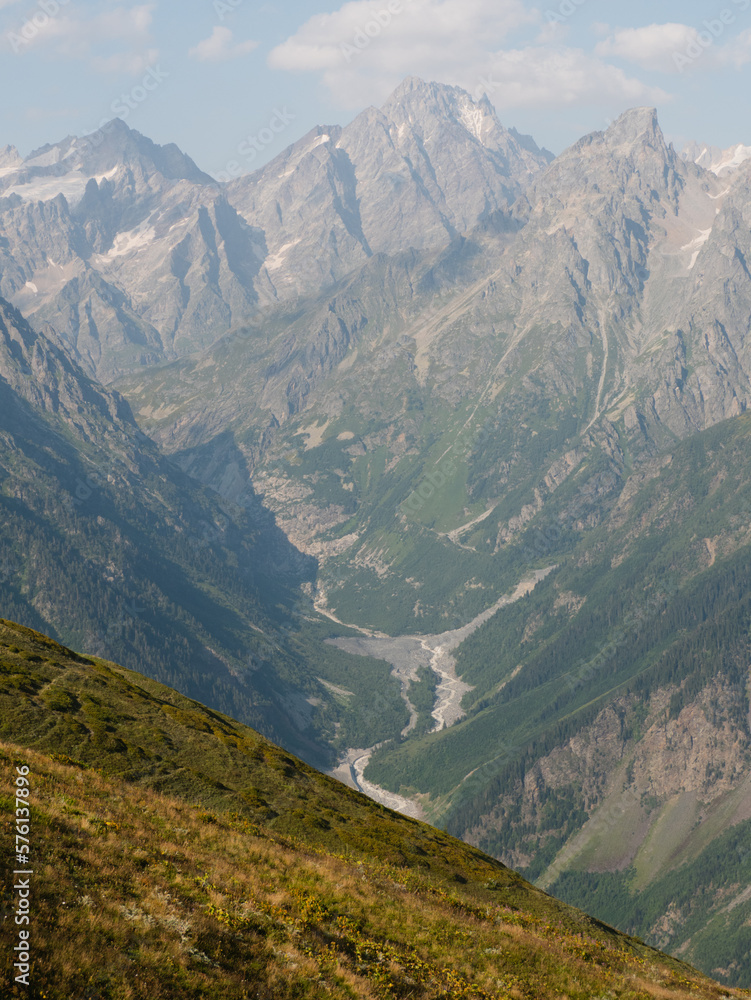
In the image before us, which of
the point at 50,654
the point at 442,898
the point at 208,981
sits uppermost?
the point at 208,981

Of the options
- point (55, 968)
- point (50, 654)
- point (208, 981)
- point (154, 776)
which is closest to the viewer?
point (55, 968)

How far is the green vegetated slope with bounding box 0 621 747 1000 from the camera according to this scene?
27.3 m

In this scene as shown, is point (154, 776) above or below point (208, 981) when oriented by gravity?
below

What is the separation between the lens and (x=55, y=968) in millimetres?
24328

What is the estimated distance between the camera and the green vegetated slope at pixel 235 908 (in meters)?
27.3

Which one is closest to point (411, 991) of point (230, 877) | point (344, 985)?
point (344, 985)

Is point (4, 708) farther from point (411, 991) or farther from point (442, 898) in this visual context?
point (411, 991)

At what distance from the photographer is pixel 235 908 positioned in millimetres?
34375

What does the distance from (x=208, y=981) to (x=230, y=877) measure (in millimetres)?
12506

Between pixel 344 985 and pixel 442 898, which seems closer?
pixel 344 985

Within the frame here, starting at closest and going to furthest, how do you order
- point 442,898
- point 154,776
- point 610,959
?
point 610,959, point 442,898, point 154,776

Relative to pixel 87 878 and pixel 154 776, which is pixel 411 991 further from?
pixel 154 776

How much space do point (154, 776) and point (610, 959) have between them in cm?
4640

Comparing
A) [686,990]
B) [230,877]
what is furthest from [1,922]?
[686,990]
